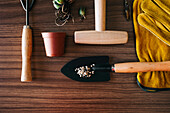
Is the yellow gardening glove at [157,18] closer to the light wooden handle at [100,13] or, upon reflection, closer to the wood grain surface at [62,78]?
the wood grain surface at [62,78]

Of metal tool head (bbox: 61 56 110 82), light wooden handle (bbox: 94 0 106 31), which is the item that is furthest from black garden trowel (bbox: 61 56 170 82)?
light wooden handle (bbox: 94 0 106 31)

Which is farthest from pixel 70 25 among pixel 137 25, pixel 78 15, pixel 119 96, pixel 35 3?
pixel 119 96

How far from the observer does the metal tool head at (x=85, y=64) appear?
2.59 feet

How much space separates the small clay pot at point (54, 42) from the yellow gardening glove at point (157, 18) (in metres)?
0.41

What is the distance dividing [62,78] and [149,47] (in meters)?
0.49

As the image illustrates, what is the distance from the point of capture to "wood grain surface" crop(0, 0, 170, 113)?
0.79 meters

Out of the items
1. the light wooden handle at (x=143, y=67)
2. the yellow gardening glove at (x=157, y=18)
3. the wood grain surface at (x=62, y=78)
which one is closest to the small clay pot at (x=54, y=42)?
the wood grain surface at (x=62, y=78)

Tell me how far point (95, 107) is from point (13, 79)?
0.47 metres

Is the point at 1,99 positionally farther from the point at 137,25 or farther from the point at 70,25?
the point at 137,25

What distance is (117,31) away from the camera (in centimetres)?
75

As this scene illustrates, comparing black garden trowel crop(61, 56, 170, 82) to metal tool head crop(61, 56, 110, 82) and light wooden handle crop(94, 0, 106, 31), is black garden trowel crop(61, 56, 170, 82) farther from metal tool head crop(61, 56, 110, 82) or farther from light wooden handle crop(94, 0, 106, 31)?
light wooden handle crop(94, 0, 106, 31)

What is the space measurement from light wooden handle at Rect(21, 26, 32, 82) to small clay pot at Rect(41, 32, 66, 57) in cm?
9

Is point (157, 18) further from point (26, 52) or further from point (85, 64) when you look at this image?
point (26, 52)

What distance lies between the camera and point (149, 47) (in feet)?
2.57
